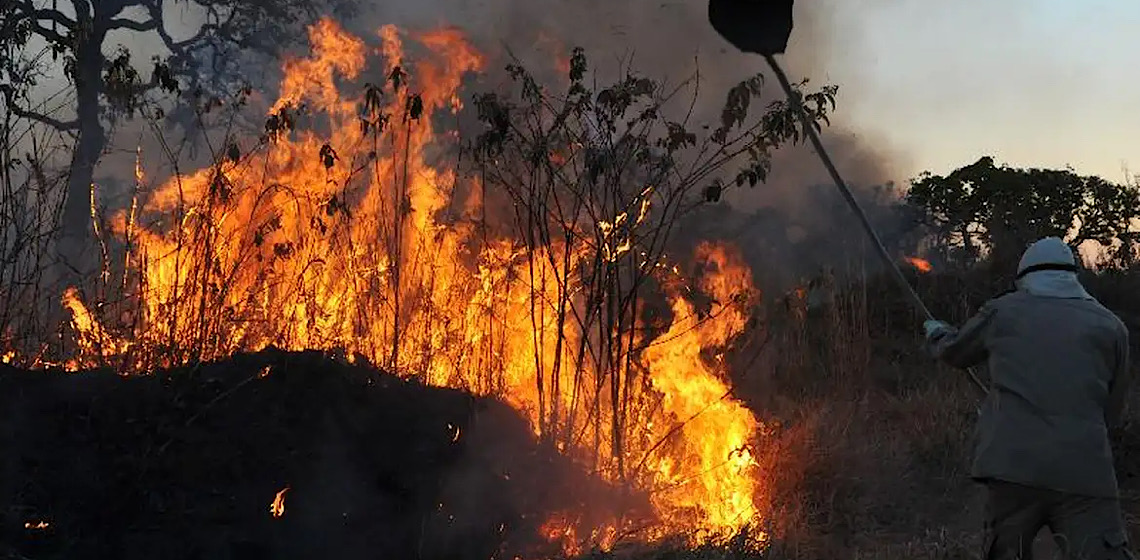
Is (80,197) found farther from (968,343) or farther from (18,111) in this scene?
(968,343)

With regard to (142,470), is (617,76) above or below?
above

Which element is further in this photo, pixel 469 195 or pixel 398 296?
pixel 469 195

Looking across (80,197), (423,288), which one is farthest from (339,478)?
(80,197)

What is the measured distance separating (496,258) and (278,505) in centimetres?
264

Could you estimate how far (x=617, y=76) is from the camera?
682cm

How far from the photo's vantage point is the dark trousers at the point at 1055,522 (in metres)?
3.73

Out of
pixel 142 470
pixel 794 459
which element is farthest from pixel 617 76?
pixel 142 470

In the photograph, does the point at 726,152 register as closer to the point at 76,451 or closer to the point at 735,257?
the point at 735,257

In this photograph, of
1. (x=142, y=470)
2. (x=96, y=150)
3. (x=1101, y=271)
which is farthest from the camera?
(x=1101, y=271)

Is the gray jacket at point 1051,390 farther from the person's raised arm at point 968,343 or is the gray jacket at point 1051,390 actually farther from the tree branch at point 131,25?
the tree branch at point 131,25

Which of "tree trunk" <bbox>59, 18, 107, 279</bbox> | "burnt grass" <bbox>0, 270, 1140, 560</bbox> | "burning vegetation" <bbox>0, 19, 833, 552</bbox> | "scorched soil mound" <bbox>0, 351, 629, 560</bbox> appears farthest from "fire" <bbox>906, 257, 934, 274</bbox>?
"tree trunk" <bbox>59, 18, 107, 279</bbox>

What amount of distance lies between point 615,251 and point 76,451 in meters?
3.47

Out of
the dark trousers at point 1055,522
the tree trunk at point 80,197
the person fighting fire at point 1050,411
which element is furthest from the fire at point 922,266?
the tree trunk at point 80,197

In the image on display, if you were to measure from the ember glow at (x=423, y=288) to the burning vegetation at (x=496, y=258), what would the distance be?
0.06 feet
